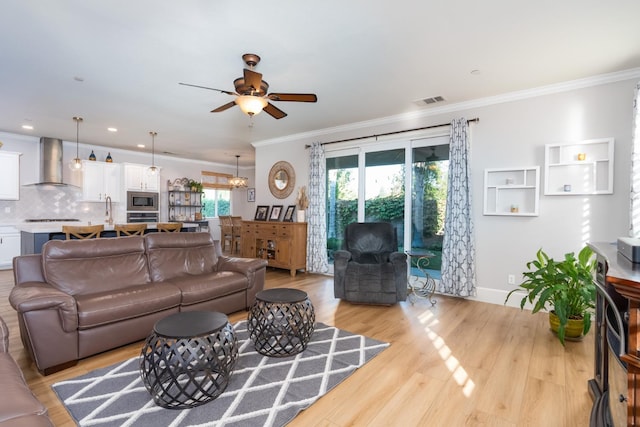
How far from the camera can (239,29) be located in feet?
8.56

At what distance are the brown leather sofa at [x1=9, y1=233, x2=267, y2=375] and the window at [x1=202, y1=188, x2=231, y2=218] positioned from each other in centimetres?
618

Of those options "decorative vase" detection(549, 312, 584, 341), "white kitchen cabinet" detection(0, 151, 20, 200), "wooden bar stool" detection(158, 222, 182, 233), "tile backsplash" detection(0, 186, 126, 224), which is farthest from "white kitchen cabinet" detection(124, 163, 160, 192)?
"decorative vase" detection(549, 312, 584, 341)

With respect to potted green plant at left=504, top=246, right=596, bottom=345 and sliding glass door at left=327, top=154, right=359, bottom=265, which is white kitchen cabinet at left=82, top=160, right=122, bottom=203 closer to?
sliding glass door at left=327, top=154, right=359, bottom=265

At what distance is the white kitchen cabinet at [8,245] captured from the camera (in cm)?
602

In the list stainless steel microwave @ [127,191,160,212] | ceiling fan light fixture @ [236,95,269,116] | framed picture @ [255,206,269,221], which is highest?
ceiling fan light fixture @ [236,95,269,116]

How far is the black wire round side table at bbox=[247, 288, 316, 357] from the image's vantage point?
2.57 meters

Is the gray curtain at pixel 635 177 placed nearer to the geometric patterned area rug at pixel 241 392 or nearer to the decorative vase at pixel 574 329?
the decorative vase at pixel 574 329

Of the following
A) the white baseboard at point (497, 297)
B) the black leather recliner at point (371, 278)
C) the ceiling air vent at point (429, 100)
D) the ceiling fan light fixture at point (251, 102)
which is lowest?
the white baseboard at point (497, 297)

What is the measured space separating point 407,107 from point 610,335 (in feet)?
12.2

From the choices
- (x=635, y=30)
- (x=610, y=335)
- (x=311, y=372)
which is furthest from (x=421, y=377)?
(x=635, y=30)

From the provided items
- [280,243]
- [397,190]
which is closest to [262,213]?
[280,243]

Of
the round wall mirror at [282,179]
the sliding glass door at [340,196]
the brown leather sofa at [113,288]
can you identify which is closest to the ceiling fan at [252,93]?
the brown leather sofa at [113,288]

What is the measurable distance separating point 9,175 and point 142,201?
242 cm

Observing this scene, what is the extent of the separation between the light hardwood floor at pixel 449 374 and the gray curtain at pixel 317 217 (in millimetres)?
2087
